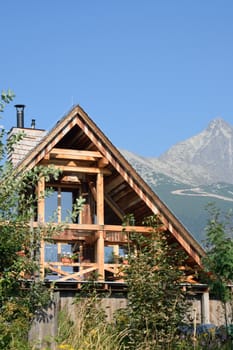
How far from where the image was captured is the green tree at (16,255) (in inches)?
347

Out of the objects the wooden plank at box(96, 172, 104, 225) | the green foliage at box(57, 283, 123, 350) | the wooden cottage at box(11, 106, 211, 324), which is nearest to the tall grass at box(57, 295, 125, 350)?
the green foliage at box(57, 283, 123, 350)

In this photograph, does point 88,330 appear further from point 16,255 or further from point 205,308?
point 205,308

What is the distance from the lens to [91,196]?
20.7m

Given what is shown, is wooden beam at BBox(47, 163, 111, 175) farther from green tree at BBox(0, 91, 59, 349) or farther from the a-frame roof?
green tree at BBox(0, 91, 59, 349)

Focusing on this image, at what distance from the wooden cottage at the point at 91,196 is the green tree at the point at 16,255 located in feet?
26.2

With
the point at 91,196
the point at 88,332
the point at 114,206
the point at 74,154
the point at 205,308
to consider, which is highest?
the point at 74,154

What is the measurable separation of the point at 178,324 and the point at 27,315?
13.8 feet

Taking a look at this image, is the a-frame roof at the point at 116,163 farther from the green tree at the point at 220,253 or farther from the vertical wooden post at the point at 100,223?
the green tree at the point at 220,253

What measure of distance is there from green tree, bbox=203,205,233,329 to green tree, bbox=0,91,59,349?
602 cm

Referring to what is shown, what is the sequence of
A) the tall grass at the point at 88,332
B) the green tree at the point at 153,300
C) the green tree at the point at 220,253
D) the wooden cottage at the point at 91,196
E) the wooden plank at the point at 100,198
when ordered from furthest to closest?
the wooden plank at the point at 100,198 → the wooden cottage at the point at 91,196 → the green tree at the point at 220,253 → the green tree at the point at 153,300 → the tall grass at the point at 88,332

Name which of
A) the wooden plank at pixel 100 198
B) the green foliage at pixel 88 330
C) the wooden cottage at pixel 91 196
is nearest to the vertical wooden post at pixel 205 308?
the wooden cottage at pixel 91 196

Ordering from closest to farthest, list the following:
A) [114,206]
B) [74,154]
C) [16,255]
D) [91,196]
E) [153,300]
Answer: [16,255]
[153,300]
[74,154]
[91,196]
[114,206]

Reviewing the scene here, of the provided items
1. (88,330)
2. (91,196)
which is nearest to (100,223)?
(91,196)

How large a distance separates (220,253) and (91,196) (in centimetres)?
618
